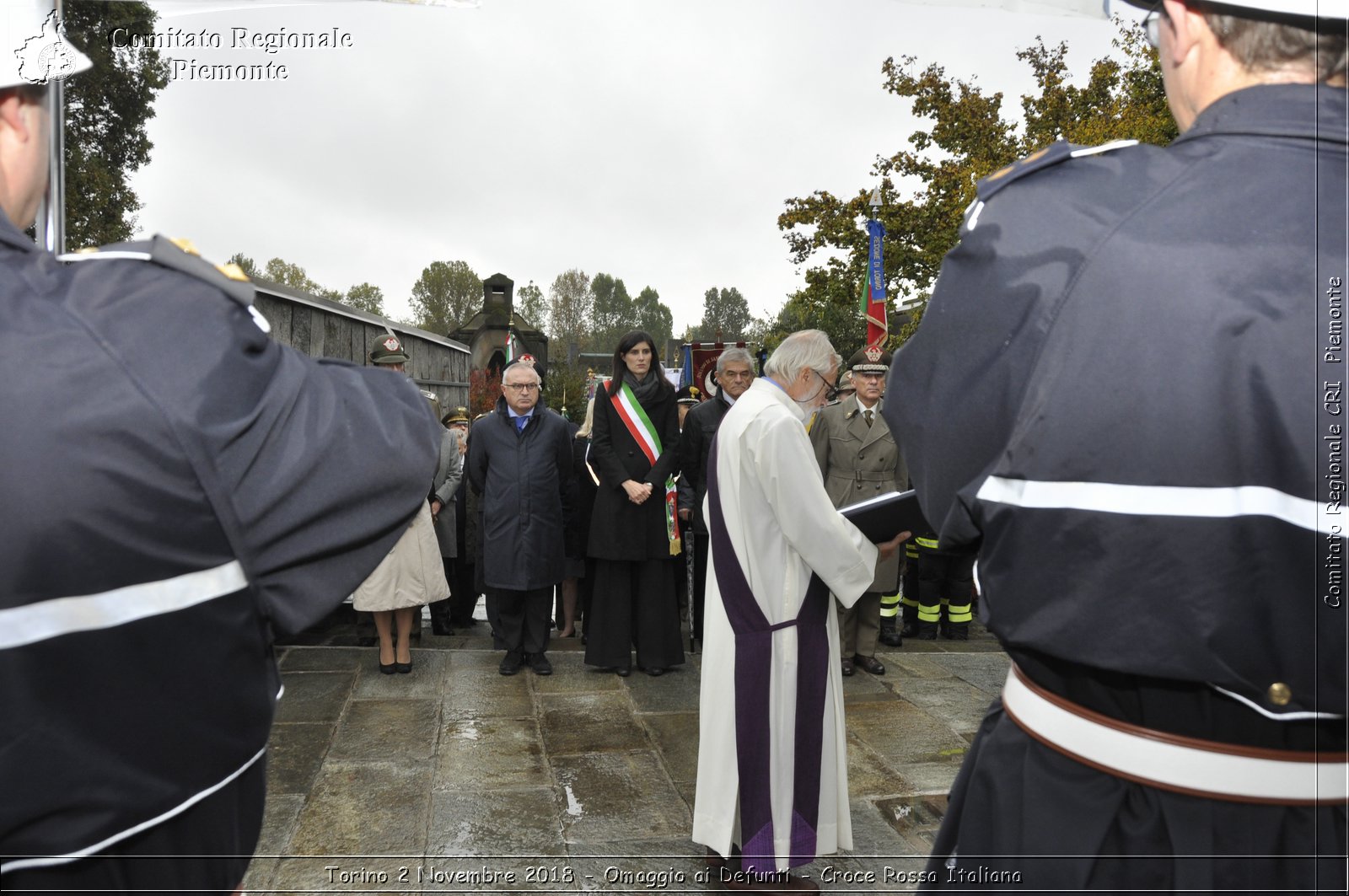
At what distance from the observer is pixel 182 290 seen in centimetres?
114

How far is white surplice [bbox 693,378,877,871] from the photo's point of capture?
309 centimetres

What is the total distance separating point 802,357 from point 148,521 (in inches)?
104

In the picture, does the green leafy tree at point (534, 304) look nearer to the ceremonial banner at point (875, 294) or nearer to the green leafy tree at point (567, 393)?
the green leafy tree at point (567, 393)

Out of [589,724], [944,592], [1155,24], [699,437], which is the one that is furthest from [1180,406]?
[944,592]

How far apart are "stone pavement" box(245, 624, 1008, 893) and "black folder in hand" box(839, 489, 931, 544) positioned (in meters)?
1.32

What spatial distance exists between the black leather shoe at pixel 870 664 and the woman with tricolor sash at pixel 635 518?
3.78 feet

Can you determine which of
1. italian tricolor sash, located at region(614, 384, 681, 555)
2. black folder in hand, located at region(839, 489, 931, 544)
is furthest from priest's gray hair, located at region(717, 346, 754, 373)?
black folder in hand, located at region(839, 489, 931, 544)

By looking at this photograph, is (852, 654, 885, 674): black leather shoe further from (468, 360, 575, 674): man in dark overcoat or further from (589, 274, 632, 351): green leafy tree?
(589, 274, 632, 351): green leafy tree

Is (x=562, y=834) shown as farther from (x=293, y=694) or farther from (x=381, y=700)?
(x=293, y=694)

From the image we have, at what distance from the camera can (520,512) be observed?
601 cm

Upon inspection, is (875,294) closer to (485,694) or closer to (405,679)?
(485,694)

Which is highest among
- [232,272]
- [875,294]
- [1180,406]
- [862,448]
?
[875,294]

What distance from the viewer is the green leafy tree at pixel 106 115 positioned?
5.24ft

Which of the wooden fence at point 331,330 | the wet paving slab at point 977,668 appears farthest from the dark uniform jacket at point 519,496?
the wet paving slab at point 977,668
